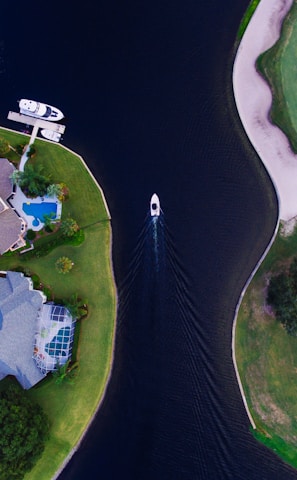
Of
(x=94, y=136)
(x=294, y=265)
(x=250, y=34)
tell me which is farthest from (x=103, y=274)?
(x=250, y=34)

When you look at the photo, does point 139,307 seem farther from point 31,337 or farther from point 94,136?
point 94,136

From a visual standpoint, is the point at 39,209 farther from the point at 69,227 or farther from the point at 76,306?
the point at 76,306

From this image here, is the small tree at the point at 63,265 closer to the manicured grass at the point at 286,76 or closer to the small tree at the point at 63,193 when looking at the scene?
the small tree at the point at 63,193

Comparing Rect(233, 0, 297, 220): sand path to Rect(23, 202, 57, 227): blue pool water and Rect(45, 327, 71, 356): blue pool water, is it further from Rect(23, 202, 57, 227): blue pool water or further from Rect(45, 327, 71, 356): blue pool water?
Rect(45, 327, 71, 356): blue pool water

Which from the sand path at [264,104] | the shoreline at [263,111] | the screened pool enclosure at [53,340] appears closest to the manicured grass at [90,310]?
the screened pool enclosure at [53,340]

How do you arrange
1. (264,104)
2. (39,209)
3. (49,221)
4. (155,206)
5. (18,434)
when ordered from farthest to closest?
(39,209), (155,206), (264,104), (49,221), (18,434)

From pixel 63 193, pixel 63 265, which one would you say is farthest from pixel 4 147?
pixel 63 265

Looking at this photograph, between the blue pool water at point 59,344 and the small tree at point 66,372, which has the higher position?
the blue pool water at point 59,344
